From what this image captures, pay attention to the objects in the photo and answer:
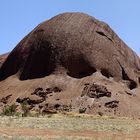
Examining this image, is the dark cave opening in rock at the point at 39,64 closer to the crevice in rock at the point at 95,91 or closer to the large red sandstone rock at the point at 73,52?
the large red sandstone rock at the point at 73,52

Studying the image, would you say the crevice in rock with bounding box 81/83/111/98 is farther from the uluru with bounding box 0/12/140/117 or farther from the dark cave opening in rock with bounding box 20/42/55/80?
the dark cave opening in rock with bounding box 20/42/55/80

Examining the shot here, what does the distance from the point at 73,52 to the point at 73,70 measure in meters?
3.75

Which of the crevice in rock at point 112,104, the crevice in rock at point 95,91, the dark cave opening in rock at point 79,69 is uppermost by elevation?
the dark cave opening in rock at point 79,69

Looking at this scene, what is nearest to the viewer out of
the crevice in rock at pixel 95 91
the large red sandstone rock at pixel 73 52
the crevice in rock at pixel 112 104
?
the crevice in rock at pixel 112 104

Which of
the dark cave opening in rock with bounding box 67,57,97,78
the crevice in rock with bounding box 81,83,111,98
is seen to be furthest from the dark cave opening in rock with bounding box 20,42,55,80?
the crevice in rock with bounding box 81,83,111,98

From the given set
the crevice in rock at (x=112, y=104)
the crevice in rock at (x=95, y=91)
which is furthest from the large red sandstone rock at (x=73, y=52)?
the crevice in rock at (x=112, y=104)

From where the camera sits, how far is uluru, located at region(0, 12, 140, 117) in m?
71.2

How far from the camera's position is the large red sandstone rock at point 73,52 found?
269ft

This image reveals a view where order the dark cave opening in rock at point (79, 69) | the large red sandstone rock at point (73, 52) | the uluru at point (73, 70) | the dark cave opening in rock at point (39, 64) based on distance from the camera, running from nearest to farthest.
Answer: the uluru at point (73, 70), the dark cave opening in rock at point (79, 69), the large red sandstone rock at point (73, 52), the dark cave opening in rock at point (39, 64)

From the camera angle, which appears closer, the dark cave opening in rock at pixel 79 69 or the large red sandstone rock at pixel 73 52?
the dark cave opening in rock at pixel 79 69

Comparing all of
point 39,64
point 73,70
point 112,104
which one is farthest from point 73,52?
point 112,104

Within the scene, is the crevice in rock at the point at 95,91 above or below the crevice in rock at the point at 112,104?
above

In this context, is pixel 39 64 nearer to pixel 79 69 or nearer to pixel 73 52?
pixel 73 52

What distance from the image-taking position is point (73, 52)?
8275 cm
